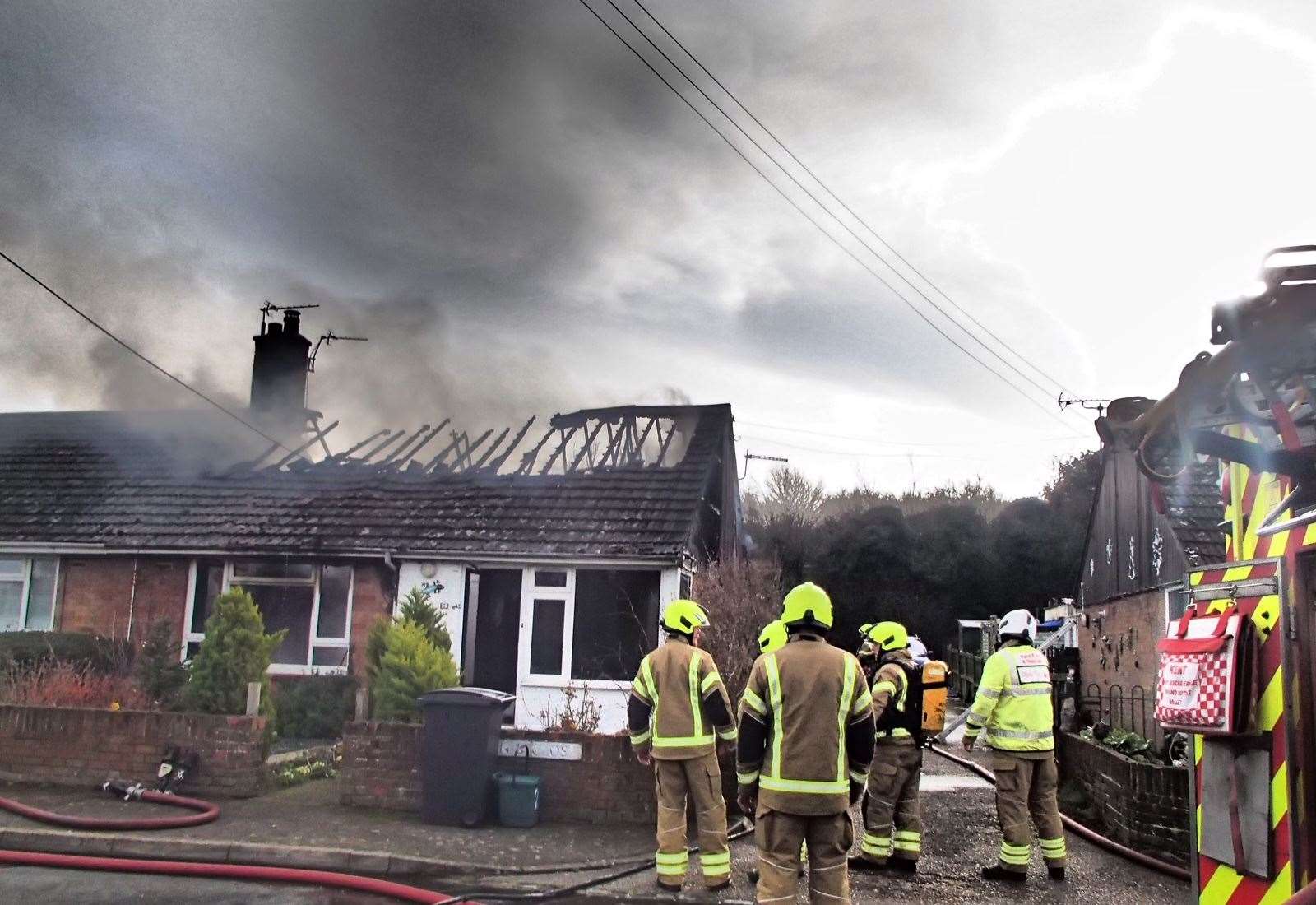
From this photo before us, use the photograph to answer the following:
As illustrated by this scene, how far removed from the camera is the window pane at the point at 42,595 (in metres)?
15.3

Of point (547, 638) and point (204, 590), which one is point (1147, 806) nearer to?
point (547, 638)

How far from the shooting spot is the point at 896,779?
7.43 m

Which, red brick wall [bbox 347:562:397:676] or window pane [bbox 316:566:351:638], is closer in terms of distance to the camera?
red brick wall [bbox 347:562:397:676]

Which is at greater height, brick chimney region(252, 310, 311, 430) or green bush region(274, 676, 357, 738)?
brick chimney region(252, 310, 311, 430)

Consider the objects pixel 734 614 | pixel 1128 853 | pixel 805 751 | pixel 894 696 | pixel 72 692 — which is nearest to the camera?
pixel 805 751

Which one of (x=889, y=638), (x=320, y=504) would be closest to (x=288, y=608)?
(x=320, y=504)

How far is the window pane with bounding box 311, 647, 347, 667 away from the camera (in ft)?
47.5

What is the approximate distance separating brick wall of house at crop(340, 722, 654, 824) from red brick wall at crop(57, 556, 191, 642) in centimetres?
735

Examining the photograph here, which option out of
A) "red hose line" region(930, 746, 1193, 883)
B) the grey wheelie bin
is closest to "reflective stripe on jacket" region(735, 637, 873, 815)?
"red hose line" region(930, 746, 1193, 883)

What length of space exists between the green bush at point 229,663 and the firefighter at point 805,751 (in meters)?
6.04

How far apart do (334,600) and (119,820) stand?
7034 mm

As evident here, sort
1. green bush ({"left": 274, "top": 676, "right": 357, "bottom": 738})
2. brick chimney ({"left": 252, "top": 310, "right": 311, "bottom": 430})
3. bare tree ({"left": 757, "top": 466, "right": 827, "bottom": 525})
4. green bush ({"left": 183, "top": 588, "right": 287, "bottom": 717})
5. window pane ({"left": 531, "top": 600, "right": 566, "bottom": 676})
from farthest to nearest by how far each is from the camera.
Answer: bare tree ({"left": 757, "top": 466, "right": 827, "bottom": 525})
brick chimney ({"left": 252, "top": 310, "right": 311, "bottom": 430})
window pane ({"left": 531, "top": 600, "right": 566, "bottom": 676})
green bush ({"left": 274, "top": 676, "right": 357, "bottom": 738})
green bush ({"left": 183, "top": 588, "right": 287, "bottom": 717})

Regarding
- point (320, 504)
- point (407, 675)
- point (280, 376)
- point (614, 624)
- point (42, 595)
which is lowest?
point (407, 675)

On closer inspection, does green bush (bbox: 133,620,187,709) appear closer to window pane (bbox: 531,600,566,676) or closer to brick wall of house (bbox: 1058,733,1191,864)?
window pane (bbox: 531,600,566,676)
